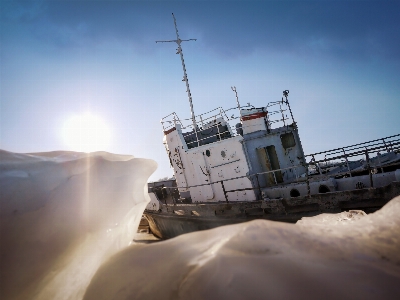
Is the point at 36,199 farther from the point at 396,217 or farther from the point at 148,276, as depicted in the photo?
the point at 396,217

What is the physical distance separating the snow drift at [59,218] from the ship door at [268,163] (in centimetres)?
1050

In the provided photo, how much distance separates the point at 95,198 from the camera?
6.33 feet

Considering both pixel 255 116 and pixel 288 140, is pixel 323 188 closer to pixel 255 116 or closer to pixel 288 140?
pixel 288 140

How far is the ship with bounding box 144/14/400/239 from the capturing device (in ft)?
26.1

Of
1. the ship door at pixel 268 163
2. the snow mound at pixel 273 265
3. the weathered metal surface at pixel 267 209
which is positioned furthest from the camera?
the ship door at pixel 268 163

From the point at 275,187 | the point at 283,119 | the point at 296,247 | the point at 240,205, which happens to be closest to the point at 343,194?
the point at 275,187

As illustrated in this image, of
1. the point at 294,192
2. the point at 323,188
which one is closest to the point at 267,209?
the point at 294,192

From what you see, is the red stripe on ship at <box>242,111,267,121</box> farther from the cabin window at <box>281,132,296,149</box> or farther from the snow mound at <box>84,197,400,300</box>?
the snow mound at <box>84,197,400,300</box>

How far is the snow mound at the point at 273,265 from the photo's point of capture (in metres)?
0.95

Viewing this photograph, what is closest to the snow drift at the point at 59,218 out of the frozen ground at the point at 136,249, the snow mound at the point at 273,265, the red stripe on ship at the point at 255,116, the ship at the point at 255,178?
the frozen ground at the point at 136,249

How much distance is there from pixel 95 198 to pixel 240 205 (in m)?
7.84

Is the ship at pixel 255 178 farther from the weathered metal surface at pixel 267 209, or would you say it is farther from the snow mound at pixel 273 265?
the snow mound at pixel 273 265

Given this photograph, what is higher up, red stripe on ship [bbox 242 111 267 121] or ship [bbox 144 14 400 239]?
red stripe on ship [bbox 242 111 267 121]

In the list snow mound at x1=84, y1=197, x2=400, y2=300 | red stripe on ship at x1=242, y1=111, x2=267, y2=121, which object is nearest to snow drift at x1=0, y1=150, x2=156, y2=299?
snow mound at x1=84, y1=197, x2=400, y2=300
